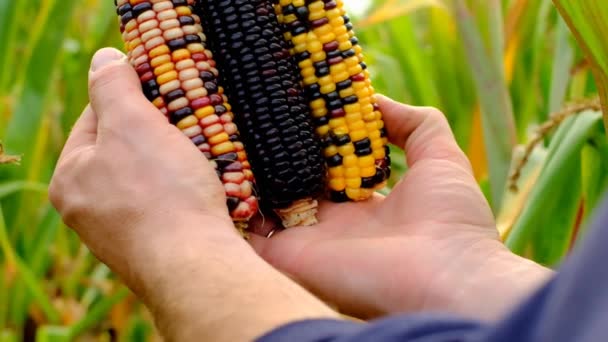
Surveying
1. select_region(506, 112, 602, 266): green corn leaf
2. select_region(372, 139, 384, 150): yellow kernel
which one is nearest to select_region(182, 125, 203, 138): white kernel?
select_region(372, 139, 384, 150): yellow kernel

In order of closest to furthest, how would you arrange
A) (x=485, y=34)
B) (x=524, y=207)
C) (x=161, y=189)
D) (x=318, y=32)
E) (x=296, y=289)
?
1. (x=296, y=289)
2. (x=161, y=189)
3. (x=318, y=32)
4. (x=524, y=207)
5. (x=485, y=34)

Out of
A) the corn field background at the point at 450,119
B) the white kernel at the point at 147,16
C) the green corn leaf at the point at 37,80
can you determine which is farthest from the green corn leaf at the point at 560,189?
the green corn leaf at the point at 37,80

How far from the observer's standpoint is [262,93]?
0.89 m

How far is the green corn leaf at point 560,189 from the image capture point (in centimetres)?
114

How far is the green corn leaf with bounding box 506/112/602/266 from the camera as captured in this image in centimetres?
114

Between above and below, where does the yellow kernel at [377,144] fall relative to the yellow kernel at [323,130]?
below

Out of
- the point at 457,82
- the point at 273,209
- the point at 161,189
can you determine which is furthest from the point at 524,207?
the point at 457,82

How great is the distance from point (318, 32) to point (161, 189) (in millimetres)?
254

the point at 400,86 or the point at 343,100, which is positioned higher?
the point at 343,100

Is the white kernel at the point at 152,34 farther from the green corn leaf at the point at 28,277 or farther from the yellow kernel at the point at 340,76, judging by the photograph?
the green corn leaf at the point at 28,277

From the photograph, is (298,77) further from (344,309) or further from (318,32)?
(344,309)

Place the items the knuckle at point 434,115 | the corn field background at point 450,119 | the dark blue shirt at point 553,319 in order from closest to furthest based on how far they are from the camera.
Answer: the dark blue shirt at point 553,319 → the knuckle at point 434,115 → the corn field background at point 450,119

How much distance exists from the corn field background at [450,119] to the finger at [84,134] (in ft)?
1.20

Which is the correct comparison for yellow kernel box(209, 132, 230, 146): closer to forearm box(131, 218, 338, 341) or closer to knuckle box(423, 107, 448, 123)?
forearm box(131, 218, 338, 341)
